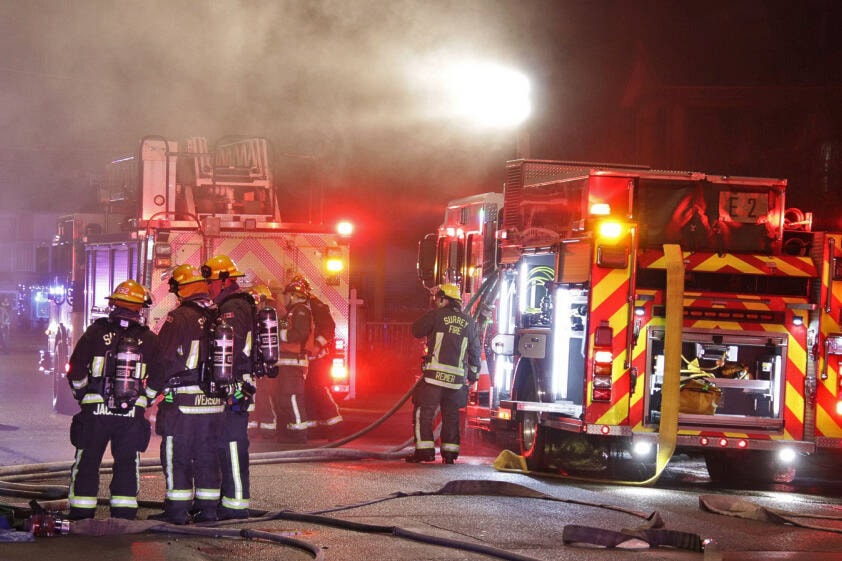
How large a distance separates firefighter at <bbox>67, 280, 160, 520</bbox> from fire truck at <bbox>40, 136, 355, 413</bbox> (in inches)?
213

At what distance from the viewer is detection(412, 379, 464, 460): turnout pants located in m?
10.7

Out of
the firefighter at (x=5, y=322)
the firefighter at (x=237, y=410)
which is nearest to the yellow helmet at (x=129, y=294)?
the firefighter at (x=237, y=410)

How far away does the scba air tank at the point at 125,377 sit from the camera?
7.16 metres

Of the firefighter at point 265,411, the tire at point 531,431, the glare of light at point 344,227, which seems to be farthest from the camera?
the glare of light at point 344,227

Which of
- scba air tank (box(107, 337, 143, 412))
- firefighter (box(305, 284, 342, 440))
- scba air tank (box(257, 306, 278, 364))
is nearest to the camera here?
scba air tank (box(107, 337, 143, 412))

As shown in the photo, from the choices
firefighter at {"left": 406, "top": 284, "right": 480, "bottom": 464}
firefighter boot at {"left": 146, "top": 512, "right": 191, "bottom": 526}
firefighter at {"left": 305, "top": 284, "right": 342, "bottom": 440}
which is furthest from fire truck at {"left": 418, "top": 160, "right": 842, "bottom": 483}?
firefighter boot at {"left": 146, "top": 512, "right": 191, "bottom": 526}

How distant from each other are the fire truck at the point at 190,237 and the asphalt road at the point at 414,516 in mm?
2254

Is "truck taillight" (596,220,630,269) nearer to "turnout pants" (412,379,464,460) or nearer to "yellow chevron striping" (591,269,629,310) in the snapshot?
"yellow chevron striping" (591,269,629,310)

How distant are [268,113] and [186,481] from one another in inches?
375

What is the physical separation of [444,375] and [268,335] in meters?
3.31

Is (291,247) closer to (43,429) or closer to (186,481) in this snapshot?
(43,429)

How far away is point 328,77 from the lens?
16.6 metres

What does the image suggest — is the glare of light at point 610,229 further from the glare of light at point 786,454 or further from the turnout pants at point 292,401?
the turnout pants at point 292,401

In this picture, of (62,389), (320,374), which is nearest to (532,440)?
(320,374)
